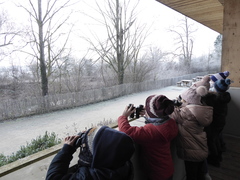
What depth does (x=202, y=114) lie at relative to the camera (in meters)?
1.05

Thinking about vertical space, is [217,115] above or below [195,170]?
above

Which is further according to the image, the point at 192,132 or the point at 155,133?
the point at 192,132

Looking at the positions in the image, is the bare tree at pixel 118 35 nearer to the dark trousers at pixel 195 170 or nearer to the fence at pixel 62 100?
the fence at pixel 62 100

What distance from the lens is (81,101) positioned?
3648 mm

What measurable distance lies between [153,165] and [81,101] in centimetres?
301

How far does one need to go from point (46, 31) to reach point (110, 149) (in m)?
3.63

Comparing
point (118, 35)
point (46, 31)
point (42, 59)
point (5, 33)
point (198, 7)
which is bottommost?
point (42, 59)

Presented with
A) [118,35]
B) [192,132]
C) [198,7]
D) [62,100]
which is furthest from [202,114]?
[118,35]

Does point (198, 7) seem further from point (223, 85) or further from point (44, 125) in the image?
point (44, 125)

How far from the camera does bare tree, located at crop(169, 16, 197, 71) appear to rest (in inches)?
394

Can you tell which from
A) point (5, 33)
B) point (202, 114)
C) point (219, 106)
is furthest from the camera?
point (5, 33)

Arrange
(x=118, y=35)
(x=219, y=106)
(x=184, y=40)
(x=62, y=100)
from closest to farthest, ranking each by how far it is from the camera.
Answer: (x=219, y=106)
(x=62, y=100)
(x=118, y=35)
(x=184, y=40)

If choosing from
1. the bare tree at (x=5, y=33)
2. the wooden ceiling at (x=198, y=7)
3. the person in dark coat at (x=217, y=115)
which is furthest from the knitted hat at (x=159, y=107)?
the bare tree at (x=5, y=33)

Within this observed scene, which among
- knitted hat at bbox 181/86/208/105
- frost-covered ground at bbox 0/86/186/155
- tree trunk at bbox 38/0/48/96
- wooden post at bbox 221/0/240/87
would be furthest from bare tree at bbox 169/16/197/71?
knitted hat at bbox 181/86/208/105
